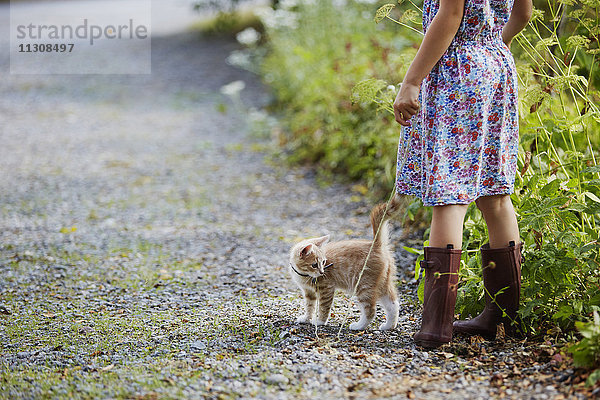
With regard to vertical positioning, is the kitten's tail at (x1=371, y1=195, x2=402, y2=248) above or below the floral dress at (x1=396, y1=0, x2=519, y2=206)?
below

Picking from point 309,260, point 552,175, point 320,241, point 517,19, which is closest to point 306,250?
point 309,260

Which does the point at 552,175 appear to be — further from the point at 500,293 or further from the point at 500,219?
the point at 500,293

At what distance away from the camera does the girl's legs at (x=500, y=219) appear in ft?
8.14

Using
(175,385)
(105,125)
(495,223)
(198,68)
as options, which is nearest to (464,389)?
(495,223)

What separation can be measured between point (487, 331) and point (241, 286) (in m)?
1.36

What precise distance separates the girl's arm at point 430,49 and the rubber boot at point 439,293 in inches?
19.9

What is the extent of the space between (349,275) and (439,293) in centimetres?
49

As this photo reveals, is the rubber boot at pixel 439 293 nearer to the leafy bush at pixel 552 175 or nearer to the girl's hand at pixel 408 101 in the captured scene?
the leafy bush at pixel 552 175

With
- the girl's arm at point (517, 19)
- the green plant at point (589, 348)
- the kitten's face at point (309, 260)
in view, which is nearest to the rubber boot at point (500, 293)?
the green plant at point (589, 348)

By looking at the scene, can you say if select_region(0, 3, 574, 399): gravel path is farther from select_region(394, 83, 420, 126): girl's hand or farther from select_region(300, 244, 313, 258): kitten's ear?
select_region(394, 83, 420, 126): girl's hand

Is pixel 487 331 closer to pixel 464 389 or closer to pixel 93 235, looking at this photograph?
pixel 464 389

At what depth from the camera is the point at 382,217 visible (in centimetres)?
267

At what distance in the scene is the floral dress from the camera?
232 centimetres

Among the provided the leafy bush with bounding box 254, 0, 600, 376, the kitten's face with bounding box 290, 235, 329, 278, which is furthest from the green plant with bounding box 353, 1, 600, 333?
the kitten's face with bounding box 290, 235, 329, 278
